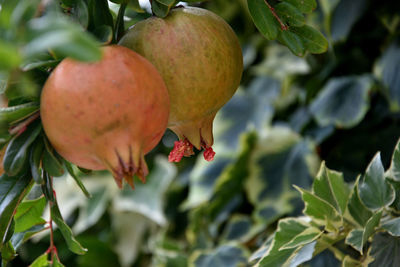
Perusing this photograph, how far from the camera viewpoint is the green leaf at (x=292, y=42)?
46cm

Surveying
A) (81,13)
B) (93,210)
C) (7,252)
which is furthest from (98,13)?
(93,210)

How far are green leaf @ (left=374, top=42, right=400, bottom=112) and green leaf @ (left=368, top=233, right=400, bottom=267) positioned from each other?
0.40m

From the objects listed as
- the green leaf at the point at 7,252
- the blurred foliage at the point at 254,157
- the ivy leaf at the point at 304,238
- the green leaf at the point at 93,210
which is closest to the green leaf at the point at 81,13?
the blurred foliage at the point at 254,157

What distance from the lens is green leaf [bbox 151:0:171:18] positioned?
0.42 metres

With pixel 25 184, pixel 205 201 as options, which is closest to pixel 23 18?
pixel 25 184

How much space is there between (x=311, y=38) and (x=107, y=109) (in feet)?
0.77

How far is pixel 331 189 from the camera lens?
0.62m

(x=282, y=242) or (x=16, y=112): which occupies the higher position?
(x=16, y=112)

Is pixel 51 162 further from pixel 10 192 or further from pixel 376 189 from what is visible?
pixel 376 189

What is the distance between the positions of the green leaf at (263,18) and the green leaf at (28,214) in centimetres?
30

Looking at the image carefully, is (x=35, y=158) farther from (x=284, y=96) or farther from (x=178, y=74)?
(x=284, y=96)

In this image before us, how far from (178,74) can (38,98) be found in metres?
0.11

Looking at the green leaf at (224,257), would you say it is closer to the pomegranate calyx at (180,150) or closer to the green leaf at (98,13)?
the pomegranate calyx at (180,150)

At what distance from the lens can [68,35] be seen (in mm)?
211
